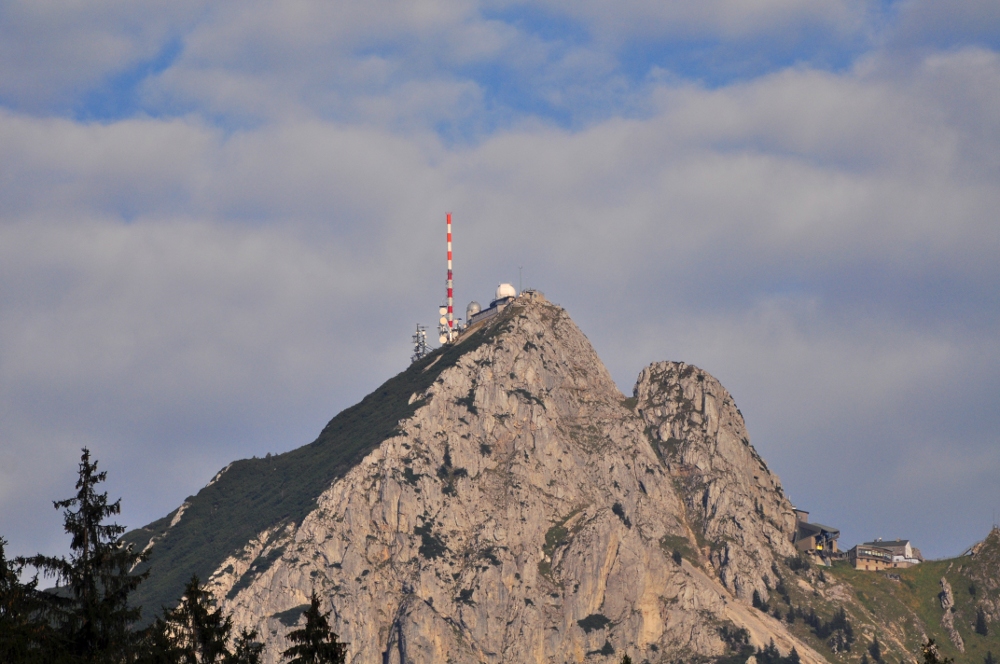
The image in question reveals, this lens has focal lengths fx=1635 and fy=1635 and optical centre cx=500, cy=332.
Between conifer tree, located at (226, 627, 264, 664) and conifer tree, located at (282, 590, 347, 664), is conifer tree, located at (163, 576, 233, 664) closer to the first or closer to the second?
conifer tree, located at (226, 627, 264, 664)

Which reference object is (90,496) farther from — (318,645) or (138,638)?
(318,645)

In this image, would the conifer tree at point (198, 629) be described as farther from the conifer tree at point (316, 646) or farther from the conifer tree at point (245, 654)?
the conifer tree at point (316, 646)

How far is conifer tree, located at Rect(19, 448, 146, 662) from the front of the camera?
7488 centimetres

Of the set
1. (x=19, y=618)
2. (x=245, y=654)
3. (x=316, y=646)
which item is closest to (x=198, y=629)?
(x=245, y=654)

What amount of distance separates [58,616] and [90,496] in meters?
5.72

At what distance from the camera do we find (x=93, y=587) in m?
76.3

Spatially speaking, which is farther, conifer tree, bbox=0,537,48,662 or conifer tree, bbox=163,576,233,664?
A: conifer tree, bbox=163,576,233,664

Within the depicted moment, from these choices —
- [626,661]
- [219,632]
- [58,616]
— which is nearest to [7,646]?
[58,616]

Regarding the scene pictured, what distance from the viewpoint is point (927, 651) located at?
9306 centimetres

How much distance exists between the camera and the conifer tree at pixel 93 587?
246 ft

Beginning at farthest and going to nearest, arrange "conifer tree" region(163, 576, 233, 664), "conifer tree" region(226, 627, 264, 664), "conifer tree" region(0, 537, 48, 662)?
"conifer tree" region(163, 576, 233, 664) → "conifer tree" region(226, 627, 264, 664) → "conifer tree" region(0, 537, 48, 662)

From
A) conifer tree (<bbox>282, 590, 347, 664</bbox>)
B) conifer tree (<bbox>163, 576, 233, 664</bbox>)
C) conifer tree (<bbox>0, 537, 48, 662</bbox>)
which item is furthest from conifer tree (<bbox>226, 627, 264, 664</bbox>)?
conifer tree (<bbox>0, 537, 48, 662</bbox>)

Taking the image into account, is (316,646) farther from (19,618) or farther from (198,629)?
(19,618)

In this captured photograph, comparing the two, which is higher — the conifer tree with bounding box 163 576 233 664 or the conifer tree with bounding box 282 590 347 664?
the conifer tree with bounding box 163 576 233 664
